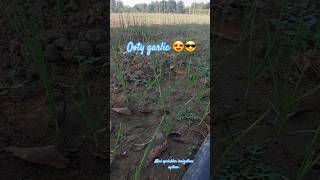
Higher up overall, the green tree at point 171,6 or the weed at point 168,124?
the green tree at point 171,6

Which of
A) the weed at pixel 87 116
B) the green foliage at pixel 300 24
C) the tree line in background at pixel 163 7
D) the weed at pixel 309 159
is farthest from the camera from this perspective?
the green foliage at pixel 300 24

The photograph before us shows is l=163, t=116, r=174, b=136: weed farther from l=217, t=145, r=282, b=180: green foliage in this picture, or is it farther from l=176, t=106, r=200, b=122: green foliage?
l=217, t=145, r=282, b=180: green foliage

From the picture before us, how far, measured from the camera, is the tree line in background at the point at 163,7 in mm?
2301

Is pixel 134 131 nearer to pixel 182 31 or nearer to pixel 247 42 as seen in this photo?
pixel 182 31

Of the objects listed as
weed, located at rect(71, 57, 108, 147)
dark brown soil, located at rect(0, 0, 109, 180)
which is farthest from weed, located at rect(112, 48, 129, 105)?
dark brown soil, located at rect(0, 0, 109, 180)

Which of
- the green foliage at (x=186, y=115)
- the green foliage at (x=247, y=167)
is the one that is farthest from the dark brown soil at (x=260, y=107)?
the green foliage at (x=186, y=115)

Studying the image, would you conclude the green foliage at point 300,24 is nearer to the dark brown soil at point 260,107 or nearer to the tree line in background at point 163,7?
the dark brown soil at point 260,107

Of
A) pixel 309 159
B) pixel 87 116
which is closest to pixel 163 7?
pixel 87 116

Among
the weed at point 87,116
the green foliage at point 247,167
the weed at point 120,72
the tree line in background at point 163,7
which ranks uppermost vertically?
the tree line in background at point 163,7

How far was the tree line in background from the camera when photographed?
7.55 feet

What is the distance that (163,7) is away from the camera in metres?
2.42

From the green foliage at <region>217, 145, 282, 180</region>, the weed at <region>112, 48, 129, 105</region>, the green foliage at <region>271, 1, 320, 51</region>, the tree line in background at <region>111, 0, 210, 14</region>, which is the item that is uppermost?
the tree line in background at <region>111, 0, 210, 14</region>

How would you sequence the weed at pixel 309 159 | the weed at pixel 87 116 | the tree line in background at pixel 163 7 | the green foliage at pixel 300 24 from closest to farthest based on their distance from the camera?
the tree line in background at pixel 163 7
the weed at pixel 309 159
the weed at pixel 87 116
the green foliage at pixel 300 24

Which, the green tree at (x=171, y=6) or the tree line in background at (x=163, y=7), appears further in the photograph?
the green tree at (x=171, y=6)
